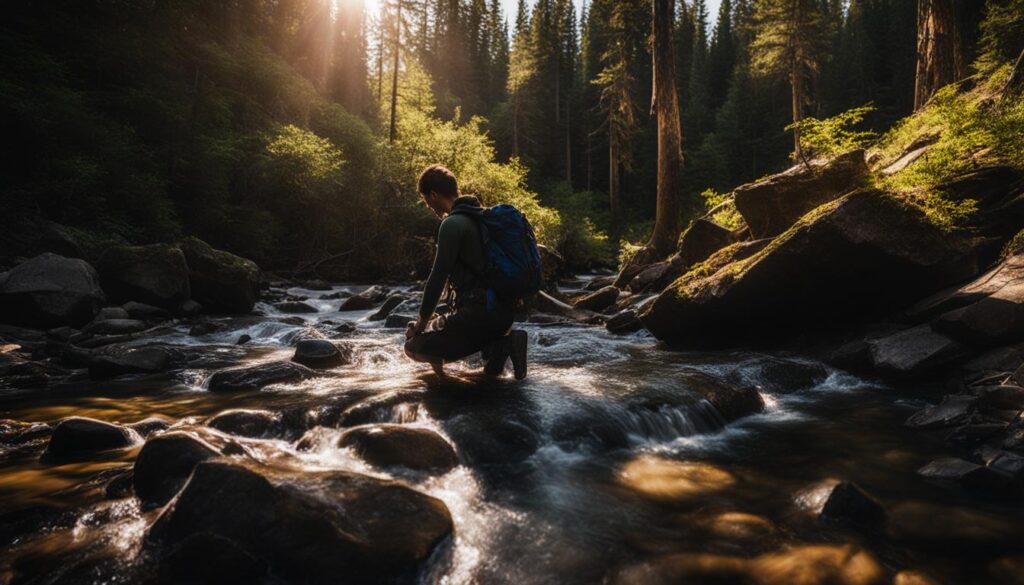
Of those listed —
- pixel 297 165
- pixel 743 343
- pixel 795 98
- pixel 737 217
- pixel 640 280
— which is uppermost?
pixel 795 98

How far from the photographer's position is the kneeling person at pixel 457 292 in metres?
4.48

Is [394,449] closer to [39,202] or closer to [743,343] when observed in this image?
[743,343]

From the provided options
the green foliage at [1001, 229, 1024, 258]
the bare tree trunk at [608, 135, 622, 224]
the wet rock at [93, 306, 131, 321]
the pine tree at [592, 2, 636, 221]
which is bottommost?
the wet rock at [93, 306, 131, 321]

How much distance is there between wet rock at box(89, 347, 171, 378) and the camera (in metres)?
6.73

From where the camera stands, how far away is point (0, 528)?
2.74 m

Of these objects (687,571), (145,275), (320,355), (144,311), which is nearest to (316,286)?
(145,275)

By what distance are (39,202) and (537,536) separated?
53.1 ft

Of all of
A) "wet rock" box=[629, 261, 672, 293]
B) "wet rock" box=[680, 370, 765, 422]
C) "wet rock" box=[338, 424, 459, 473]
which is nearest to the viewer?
"wet rock" box=[338, 424, 459, 473]

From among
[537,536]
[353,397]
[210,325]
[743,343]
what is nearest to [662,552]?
[537,536]

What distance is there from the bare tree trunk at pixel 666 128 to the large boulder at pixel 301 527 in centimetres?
1369

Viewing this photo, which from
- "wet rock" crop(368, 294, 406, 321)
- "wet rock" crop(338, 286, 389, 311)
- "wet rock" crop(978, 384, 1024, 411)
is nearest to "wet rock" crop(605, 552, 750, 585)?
"wet rock" crop(978, 384, 1024, 411)

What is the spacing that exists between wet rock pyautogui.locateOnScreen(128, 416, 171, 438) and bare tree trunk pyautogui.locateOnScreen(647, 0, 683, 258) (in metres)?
13.2

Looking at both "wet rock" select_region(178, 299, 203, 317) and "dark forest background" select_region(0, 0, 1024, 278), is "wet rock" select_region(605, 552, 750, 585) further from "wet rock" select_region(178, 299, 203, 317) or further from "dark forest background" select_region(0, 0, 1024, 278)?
"wet rock" select_region(178, 299, 203, 317)

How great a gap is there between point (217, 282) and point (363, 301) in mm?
3718
